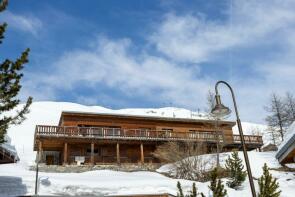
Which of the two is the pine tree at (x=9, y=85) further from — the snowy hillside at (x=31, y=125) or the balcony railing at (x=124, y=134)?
the snowy hillside at (x=31, y=125)

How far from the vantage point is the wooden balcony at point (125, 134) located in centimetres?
2946

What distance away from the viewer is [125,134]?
3216 centimetres

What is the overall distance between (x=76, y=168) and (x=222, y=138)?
47.1 ft

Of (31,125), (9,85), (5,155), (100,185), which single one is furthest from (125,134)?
(31,125)

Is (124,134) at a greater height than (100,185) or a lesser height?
greater

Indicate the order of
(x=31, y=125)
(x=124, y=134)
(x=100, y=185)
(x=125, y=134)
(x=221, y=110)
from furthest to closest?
(x=31, y=125)
(x=125, y=134)
(x=124, y=134)
(x=100, y=185)
(x=221, y=110)

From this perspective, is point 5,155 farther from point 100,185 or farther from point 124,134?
point 124,134

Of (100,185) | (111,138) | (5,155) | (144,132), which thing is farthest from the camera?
(144,132)

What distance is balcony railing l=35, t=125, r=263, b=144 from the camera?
96.8 feet

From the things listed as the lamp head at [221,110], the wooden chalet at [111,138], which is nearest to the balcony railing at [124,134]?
the wooden chalet at [111,138]

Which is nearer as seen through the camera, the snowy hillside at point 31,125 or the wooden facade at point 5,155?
the wooden facade at point 5,155

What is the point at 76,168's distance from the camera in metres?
27.4

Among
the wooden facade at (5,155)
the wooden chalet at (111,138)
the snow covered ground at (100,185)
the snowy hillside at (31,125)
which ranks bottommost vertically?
the snow covered ground at (100,185)

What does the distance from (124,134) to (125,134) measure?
15 cm
